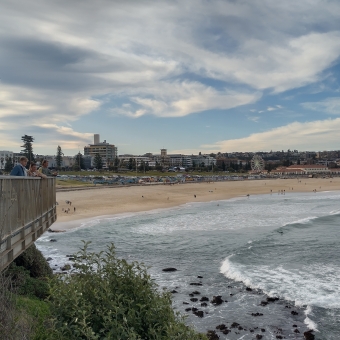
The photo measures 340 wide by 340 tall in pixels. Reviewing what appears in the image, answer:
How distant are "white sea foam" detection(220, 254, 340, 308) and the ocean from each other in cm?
3

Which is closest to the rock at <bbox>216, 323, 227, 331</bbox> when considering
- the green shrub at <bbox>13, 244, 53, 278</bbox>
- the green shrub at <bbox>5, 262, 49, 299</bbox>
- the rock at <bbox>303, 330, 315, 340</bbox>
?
the rock at <bbox>303, 330, 315, 340</bbox>

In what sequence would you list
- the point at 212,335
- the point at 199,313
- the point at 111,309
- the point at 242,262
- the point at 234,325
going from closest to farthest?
the point at 111,309
the point at 212,335
the point at 234,325
the point at 199,313
the point at 242,262

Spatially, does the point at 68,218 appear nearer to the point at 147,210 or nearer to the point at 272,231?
the point at 147,210

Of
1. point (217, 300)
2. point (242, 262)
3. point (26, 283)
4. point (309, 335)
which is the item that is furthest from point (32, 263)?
point (242, 262)

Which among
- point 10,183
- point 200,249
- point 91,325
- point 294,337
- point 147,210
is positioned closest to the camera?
point 91,325

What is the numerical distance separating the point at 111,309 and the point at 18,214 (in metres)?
3.24

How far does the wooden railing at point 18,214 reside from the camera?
19.3ft

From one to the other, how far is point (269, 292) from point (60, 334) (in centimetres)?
1109

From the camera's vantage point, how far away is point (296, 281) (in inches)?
588

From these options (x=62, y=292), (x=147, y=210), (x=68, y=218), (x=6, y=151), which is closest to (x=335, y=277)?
(x=62, y=292)

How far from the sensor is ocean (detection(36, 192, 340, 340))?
1162 cm

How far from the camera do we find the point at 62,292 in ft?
16.4

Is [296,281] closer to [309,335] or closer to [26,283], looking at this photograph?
[309,335]

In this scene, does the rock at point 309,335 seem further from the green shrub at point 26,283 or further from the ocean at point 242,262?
the green shrub at point 26,283
